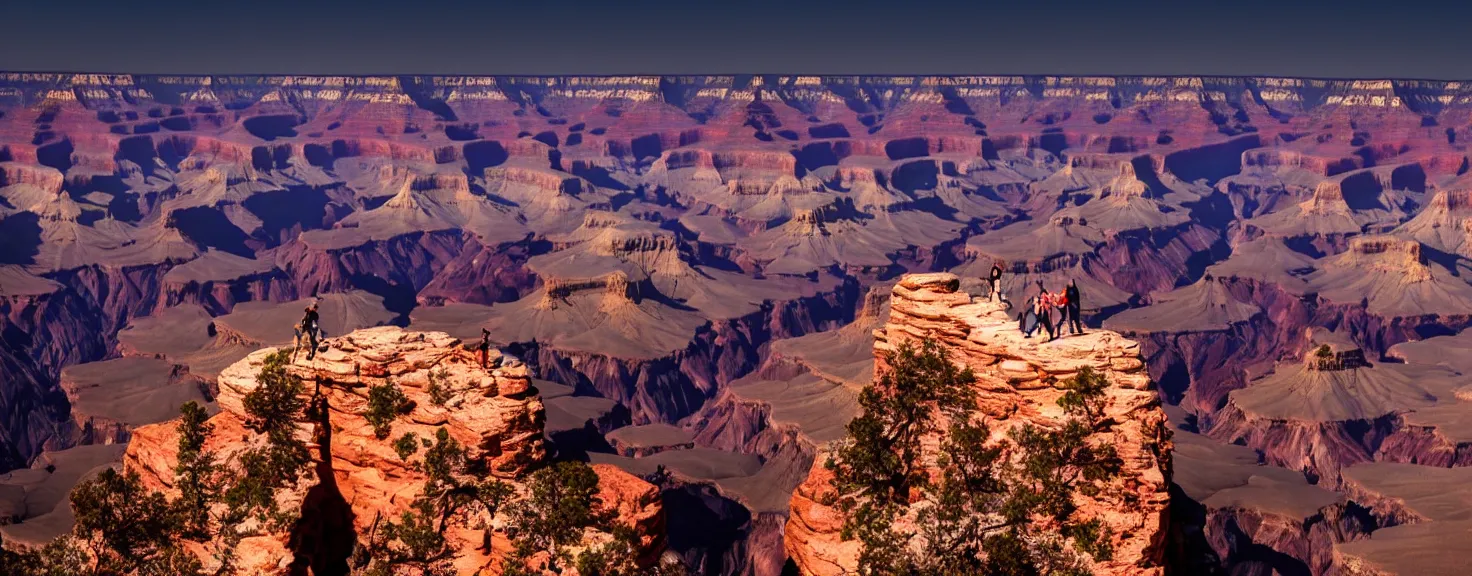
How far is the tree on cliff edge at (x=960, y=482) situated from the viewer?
39.4 meters

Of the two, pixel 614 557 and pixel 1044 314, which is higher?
pixel 1044 314

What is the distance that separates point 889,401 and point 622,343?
137531 mm

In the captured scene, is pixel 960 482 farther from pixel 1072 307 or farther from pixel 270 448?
pixel 270 448

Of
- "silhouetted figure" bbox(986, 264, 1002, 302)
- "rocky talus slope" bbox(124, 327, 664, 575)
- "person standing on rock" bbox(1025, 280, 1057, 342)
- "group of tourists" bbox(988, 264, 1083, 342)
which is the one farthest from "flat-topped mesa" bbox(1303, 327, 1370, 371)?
"rocky talus slope" bbox(124, 327, 664, 575)

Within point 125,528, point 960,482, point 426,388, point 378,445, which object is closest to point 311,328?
point 378,445

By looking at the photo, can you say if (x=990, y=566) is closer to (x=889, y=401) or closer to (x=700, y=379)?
(x=889, y=401)

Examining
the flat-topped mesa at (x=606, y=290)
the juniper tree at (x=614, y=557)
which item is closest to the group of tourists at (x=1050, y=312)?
the juniper tree at (x=614, y=557)

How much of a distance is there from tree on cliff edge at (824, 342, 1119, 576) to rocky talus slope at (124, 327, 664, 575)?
865 centimetres

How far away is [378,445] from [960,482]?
22265mm

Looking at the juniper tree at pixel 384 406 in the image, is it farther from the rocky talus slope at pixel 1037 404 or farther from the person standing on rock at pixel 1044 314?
the person standing on rock at pixel 1044 314

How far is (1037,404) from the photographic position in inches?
1658

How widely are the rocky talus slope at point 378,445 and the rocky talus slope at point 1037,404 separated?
21.6 ft

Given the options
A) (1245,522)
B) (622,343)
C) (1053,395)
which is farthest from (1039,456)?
(622,343)

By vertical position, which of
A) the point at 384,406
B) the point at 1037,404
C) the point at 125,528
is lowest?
the point at 125,528
